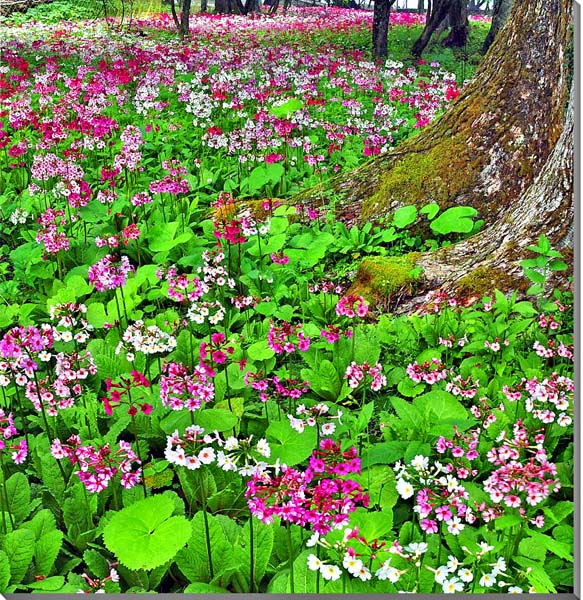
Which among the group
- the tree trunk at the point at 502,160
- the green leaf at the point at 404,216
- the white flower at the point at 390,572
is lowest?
the white flower at the point at 390,572

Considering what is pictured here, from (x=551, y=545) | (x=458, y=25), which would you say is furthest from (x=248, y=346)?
(x=458, y=25)

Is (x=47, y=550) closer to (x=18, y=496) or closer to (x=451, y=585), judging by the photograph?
(x=18, y=496)

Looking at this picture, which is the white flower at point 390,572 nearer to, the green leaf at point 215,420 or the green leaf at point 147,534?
the green leaf at point 147,534

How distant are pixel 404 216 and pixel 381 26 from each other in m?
0.80

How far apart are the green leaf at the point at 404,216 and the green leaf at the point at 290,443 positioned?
1.05 m

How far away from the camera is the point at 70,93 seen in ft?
10.3

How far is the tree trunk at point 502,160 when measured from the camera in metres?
2.29

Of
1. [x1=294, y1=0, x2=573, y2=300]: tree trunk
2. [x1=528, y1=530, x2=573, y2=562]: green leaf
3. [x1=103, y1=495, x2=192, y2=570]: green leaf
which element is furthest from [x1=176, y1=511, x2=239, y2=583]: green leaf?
[x1=294, y1=0, x2=573, y2=300]: tree trunk

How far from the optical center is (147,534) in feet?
5.23

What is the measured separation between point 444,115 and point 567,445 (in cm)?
143

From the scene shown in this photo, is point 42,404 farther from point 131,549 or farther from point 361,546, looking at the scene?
point 361,546

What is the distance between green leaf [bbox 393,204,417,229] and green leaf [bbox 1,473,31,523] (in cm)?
161

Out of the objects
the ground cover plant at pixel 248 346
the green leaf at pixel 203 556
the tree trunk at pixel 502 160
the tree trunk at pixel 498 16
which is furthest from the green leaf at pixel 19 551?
the tree trunk at pixel 498 16

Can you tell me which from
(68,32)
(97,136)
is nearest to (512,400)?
(97,136)
